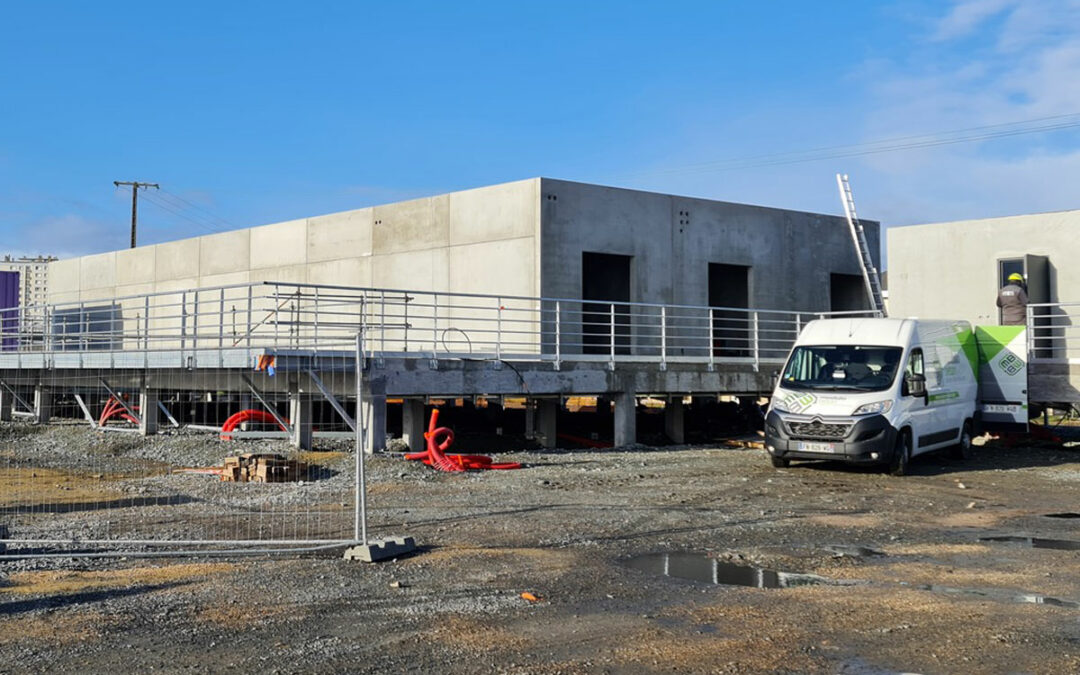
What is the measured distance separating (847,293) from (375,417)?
18699 millimetres

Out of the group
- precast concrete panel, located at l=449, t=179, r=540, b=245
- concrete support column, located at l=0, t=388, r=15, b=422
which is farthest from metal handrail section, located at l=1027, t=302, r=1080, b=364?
concrete support column, located at l=0, t=388, r=15, b=422

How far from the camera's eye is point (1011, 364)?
1741 cm

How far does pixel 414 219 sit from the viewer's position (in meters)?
24.8

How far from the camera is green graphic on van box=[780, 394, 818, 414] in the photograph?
47.3 ft

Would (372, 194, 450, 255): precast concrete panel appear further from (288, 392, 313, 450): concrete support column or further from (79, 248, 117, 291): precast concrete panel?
(79, 248, 117, 291): precast concrete panel

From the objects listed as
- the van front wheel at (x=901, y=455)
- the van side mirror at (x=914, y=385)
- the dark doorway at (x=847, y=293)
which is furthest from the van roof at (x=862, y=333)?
the dark doorway at (x=847, y=293)

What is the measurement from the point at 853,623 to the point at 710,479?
789cm

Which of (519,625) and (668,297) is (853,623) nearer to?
(519,625)

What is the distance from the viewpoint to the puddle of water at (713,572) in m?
7.63

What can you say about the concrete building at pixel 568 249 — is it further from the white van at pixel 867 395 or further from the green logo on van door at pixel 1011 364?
the green logo on van door at pixel 1011 364

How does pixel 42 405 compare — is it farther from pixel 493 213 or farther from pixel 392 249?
pixel 493 213

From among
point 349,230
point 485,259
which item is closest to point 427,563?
point 485,259

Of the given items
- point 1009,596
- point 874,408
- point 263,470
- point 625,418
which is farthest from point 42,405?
point 1009,596

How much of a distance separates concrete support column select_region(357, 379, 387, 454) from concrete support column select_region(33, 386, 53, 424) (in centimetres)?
1268
